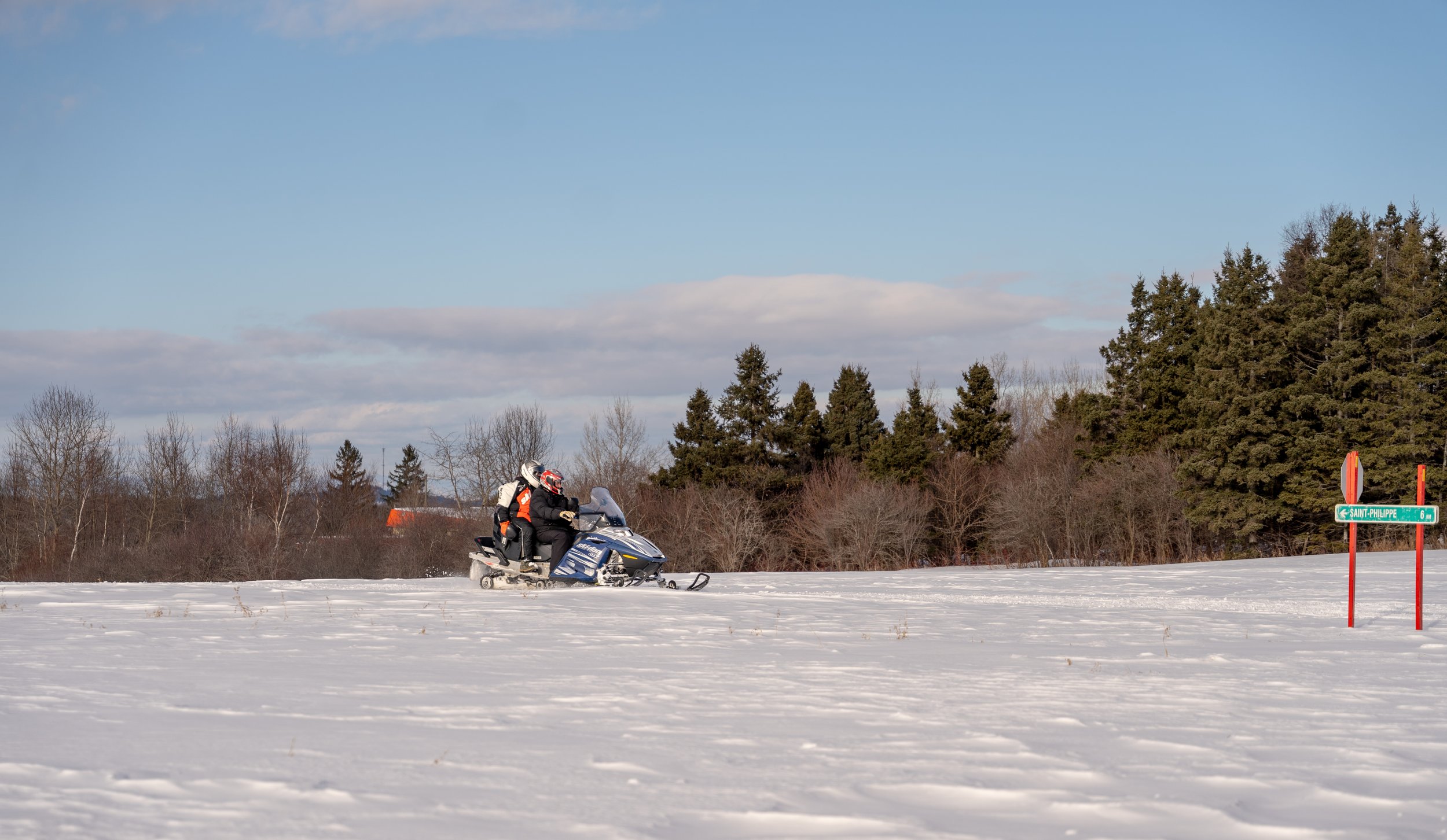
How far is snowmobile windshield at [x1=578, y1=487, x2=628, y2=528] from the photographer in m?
15.9

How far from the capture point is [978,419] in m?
60.1

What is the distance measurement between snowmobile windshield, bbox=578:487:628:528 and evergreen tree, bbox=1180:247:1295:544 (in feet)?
104

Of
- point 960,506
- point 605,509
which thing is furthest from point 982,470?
point 605,509

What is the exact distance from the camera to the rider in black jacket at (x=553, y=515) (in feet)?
51.1

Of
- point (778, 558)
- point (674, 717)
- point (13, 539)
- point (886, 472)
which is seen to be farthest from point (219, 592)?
point (13, 539)

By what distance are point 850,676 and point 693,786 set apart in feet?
10.6

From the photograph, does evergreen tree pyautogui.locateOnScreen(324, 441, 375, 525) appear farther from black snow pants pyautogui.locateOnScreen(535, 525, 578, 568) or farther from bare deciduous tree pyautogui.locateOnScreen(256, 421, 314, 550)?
black snow pants pyautogui.locateOnScreen(535, 525, 578, 568)

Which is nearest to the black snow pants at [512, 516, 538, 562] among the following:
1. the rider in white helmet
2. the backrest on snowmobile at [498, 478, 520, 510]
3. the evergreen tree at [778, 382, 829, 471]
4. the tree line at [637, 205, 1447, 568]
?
the rider in white helmet

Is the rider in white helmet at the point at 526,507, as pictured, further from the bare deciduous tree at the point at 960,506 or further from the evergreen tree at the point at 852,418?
the evergreen tree at the point at 852,418

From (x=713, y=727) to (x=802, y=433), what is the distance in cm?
5809

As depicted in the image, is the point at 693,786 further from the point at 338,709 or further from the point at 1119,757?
the point at 338,709

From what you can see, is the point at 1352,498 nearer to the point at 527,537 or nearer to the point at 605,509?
the point at 605,509

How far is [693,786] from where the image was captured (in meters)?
4.48

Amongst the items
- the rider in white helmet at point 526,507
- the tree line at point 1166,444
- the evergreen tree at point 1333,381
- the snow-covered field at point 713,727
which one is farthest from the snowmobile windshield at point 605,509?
the evergreen tree at point 1333,381
